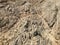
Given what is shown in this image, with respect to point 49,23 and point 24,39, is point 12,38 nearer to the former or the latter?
point 24,39

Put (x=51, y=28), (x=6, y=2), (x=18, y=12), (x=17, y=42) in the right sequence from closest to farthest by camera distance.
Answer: (x=17, y=42) < (x=51, y=28) < (x=18, y=12) < (x=6, y=2)

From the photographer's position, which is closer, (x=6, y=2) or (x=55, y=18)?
(x=55, y=18)

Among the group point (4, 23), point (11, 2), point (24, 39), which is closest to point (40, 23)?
point (24, 39)

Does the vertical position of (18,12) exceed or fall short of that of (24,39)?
it exceeds it

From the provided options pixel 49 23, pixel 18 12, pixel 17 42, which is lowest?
pixel 17 42

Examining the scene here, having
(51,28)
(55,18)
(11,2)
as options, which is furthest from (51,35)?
(11,2)

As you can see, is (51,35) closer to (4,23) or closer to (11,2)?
(4,23)

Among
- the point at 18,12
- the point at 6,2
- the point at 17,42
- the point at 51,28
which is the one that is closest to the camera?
the point at 17,42
